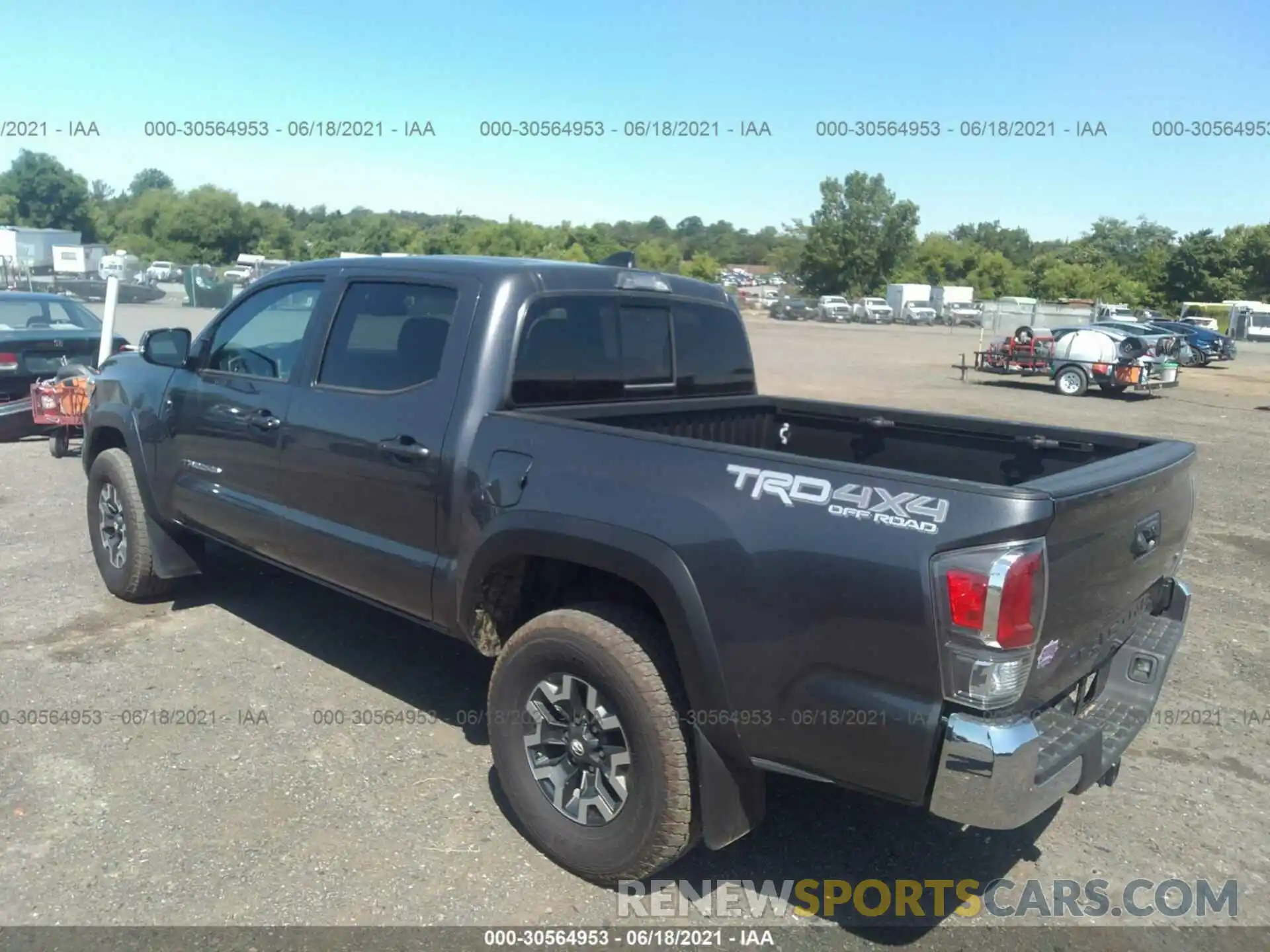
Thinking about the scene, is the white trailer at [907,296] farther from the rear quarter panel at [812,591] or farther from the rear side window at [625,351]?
the rear quarter panel at [812,591]

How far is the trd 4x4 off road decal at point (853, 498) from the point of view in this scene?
2.47 metres

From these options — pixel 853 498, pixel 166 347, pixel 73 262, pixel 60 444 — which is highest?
pixel 73 262

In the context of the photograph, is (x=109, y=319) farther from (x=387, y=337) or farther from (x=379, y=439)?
(x=379, y=439)

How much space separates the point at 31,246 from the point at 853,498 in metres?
54.5

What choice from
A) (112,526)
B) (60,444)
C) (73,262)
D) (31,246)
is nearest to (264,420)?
(112,526)

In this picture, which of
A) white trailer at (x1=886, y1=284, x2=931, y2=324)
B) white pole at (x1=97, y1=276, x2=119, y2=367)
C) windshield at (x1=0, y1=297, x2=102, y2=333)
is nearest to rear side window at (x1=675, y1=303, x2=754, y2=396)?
white pole at (x1=97, y1=276, x2=119, y2=367)

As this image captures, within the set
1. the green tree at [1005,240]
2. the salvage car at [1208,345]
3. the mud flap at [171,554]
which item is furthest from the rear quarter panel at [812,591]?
the green tree at [1005,240]

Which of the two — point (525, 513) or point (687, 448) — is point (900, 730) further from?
point (525, 513)

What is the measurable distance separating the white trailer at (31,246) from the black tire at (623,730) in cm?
2888

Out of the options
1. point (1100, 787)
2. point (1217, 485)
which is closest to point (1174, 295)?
point (1217, 485)

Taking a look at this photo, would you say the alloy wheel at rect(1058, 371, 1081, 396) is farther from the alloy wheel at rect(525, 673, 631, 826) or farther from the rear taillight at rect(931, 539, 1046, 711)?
the rear taillight at rect(931, 539, 1046, 711)

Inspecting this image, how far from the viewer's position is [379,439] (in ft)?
12.6

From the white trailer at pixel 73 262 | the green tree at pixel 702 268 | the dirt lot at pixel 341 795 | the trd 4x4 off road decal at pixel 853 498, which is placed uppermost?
the green tree at pixel 702 268

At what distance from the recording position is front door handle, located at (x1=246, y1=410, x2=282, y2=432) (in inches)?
171
